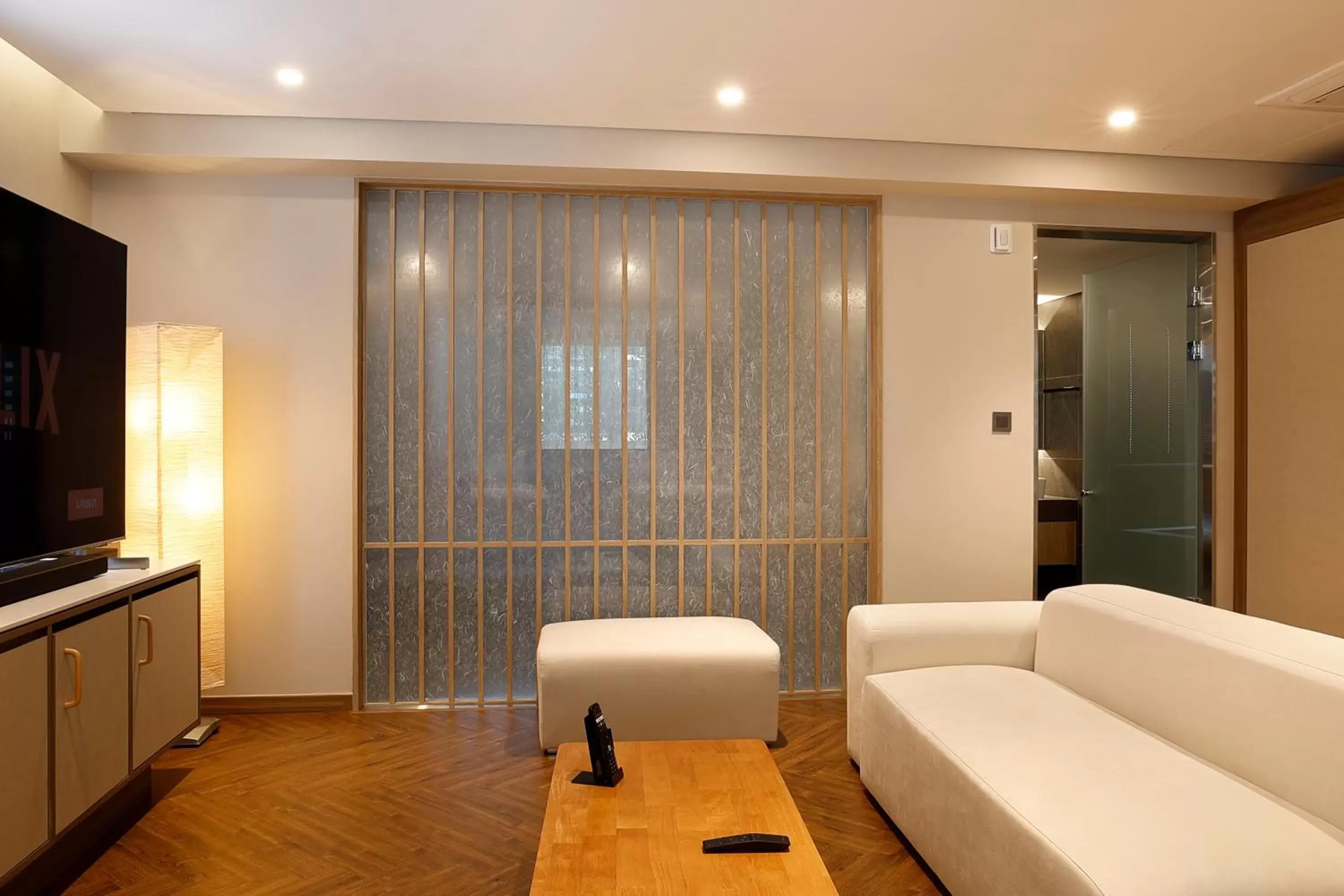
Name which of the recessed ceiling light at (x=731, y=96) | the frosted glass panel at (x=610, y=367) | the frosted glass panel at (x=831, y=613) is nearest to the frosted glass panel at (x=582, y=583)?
the frosted glass panel at (x=610, y=367)

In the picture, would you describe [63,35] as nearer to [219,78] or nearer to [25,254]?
[219,78]

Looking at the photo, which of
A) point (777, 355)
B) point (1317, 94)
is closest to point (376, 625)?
point (777, 355)

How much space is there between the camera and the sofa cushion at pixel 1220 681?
1748 millimetres

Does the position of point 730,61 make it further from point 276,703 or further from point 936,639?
point 276,703

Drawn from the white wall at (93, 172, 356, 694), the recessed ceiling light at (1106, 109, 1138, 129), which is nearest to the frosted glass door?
the recessed ceiling light at (1106, 109, 1138, 129)

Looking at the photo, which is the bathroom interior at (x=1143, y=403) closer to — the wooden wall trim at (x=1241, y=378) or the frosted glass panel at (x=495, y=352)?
the wooden wall trim at (x=1241, y=378)

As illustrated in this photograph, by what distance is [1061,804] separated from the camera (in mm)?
1754

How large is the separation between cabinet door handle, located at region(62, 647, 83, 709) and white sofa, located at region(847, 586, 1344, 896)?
2317mm

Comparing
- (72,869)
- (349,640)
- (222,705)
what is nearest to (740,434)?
(349,640)

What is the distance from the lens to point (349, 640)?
12.1ft

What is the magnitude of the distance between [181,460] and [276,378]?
563 millimetres

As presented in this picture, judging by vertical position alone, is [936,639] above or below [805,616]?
above

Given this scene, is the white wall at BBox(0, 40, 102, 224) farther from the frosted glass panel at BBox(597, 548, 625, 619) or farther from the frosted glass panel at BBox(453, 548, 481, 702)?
the frosted glass panel at BBox(597, 548, 625, 619)

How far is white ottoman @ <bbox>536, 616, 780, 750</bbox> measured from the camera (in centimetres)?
310
